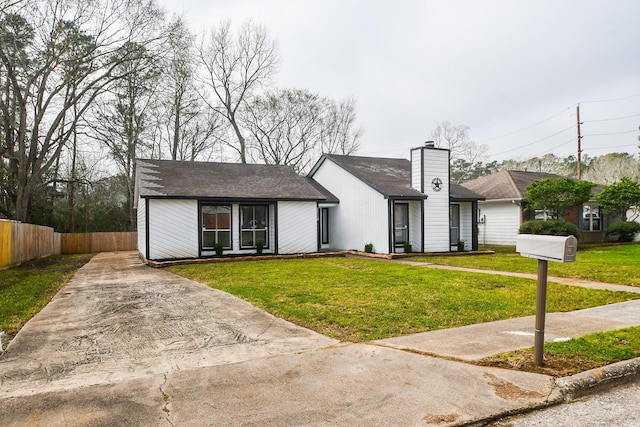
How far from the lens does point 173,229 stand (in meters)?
15.6

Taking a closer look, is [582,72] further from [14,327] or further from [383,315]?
[14,327]

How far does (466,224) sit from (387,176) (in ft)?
13.9

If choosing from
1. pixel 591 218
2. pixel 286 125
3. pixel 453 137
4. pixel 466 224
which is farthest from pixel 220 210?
pixel 453 137

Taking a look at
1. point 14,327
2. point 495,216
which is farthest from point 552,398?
point 495,216

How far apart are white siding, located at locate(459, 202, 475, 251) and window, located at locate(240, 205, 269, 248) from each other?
8889mm

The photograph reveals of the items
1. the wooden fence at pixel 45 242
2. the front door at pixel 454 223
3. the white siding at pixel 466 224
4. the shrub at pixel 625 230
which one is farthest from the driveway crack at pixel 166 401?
the shrub at pixel 625 230

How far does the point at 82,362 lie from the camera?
4.35 m

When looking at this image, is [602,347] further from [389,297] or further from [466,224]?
[466,224]

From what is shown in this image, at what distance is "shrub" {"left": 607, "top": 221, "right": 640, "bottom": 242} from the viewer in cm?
2258

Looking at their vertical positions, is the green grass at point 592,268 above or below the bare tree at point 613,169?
below

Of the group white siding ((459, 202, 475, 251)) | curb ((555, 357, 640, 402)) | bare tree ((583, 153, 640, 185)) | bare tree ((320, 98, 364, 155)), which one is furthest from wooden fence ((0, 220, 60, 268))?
bare tree ((583, 153, 640, 185))

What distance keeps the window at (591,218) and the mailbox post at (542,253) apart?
2287 centimetres

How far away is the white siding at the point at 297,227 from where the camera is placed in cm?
1756

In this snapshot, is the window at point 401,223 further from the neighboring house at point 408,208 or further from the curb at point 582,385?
the curb at point 582,385
